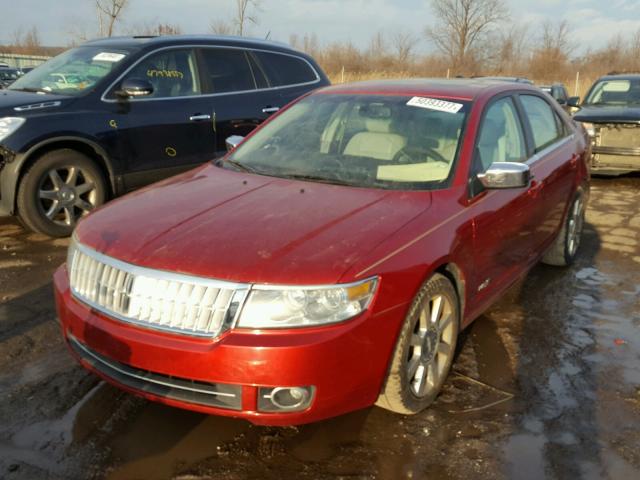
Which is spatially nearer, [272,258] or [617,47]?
[272,258]

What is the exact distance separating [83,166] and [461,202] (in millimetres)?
3890

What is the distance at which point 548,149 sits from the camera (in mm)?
4594

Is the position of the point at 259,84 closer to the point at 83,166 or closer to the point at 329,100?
the point at 83,166

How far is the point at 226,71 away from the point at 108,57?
1.27m

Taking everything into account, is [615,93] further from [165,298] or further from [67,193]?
[165,298]

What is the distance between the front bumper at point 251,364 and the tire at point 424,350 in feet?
0.36

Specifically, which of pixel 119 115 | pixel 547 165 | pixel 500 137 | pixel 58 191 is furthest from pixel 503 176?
pixel 58 191

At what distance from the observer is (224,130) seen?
658 cm

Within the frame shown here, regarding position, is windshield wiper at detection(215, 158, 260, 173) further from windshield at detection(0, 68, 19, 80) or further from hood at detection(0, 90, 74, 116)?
windshield at detection(0, 68, 19, 80)

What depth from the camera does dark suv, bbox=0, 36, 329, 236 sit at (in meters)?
5.39

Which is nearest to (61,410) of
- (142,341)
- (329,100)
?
(142,341)

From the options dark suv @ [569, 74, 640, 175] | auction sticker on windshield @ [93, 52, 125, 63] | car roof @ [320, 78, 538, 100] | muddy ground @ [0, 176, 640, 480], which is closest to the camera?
muddy ground @ [0, 176, 640, 480]

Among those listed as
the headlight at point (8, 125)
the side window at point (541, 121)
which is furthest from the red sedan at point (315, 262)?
the headlight at point (8, 125)

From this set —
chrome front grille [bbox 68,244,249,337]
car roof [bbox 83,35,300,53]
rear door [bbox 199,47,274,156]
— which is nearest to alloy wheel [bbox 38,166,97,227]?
rear door [bbox 199,47,274,156]
